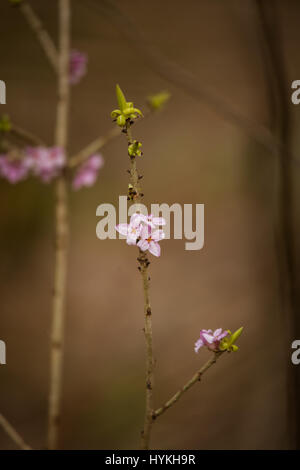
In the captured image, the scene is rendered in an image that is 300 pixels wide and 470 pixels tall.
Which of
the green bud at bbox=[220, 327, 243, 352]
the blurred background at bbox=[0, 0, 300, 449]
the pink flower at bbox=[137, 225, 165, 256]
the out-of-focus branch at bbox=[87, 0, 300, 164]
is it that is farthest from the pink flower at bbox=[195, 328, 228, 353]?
the blurred background at bbox=[0, 0, 300, 449]

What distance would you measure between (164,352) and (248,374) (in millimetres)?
363

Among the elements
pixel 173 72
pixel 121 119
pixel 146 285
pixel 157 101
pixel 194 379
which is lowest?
pixel 194 379

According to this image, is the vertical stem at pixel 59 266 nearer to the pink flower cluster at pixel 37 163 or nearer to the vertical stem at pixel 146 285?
the pink flower cluster at pixel 37 163

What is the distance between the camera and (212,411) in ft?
4.82

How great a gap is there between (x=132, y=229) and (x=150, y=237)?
1.0 inches

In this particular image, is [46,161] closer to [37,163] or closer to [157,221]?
[37,163]

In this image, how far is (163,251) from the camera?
68.8 inches

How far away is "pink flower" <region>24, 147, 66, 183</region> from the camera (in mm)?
789

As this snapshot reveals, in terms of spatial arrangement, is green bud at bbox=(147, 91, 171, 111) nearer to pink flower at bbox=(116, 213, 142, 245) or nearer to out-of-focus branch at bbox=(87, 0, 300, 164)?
out-of-focus branch at bbox=(87, 0, 300, 164)

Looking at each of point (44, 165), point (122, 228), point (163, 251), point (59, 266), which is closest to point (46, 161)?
point (44, 165)

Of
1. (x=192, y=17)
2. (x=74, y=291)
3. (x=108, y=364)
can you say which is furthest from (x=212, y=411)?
(x=192, y=17)

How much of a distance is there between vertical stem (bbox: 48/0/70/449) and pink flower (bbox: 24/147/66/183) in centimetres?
2

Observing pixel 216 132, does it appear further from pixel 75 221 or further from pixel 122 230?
pixel 122 230

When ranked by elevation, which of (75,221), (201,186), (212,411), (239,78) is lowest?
(212,411)
